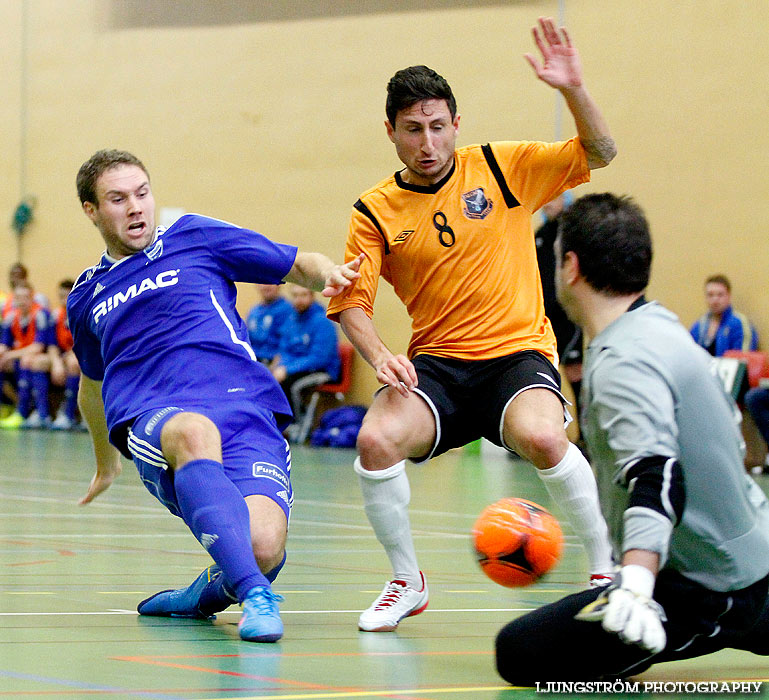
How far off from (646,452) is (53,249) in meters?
17.0

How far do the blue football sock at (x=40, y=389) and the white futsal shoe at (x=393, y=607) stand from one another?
554 inches

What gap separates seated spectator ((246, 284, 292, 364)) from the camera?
15492 mm

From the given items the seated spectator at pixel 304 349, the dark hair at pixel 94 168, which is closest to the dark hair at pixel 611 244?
the dark hair at pixel 94 168

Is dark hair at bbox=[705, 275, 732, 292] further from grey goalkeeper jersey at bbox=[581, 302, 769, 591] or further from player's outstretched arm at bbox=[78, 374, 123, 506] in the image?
grey goalkeeper jersey at bbox=[581, 302, 769, 591]

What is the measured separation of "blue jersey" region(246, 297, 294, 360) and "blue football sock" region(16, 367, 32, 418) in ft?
13.1

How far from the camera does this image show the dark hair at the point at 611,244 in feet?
10.7

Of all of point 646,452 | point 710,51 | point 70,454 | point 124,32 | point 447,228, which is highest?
point 124,32

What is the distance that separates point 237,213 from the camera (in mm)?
17141

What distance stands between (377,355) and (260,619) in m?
1.06

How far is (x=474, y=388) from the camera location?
483 centimetres

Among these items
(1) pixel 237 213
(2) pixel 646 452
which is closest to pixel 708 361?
(2) pixel 646 452

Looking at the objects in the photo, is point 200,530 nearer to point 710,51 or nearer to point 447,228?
point 447,228

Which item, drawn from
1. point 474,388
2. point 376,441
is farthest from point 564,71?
point 376,441

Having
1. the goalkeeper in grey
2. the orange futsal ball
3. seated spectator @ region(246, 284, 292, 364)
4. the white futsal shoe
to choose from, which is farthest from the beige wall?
the goalkeeper in grey
